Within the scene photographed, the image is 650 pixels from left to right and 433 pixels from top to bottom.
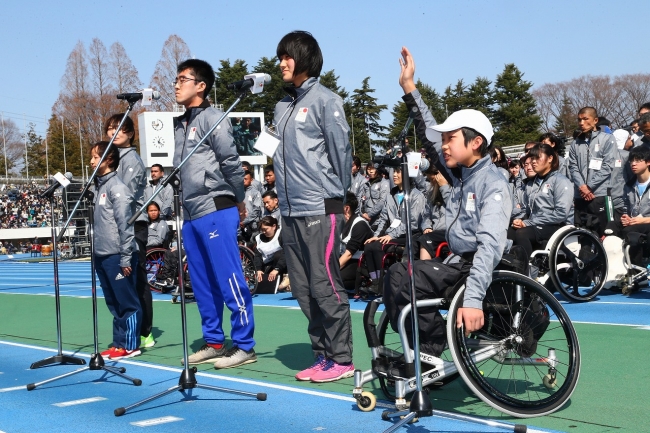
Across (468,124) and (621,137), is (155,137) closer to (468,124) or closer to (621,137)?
(621,137)

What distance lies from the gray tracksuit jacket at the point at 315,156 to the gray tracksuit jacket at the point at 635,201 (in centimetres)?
450

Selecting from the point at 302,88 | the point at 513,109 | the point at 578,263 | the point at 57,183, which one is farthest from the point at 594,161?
the point at 513,109

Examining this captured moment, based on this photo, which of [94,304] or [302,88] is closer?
[302,88]

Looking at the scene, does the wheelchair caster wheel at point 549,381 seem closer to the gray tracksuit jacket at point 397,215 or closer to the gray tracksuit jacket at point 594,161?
the gray tracksuit jacket at point 397,215

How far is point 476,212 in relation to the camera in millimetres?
4102

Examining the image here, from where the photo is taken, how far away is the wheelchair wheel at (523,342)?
3.82m

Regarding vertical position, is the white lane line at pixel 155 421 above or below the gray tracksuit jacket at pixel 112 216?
below

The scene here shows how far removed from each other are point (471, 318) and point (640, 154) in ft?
17.8

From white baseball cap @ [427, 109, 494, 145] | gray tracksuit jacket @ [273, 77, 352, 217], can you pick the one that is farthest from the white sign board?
white baseball cap @ [427, 109, 494, 145]

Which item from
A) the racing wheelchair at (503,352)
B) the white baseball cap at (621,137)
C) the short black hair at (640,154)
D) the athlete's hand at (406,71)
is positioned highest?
the white baseball cap at (621,137)

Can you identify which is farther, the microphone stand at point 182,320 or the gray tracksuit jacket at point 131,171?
the gray tracksuit jacket at point 131,171

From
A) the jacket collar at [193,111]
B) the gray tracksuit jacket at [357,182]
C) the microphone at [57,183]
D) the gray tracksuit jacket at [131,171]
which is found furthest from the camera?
the gray tracksuit jacket at [357,182]

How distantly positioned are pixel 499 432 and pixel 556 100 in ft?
187

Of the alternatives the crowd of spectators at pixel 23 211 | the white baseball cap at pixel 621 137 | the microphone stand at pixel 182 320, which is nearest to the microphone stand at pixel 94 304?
the microphone stand at pixel 182 320
